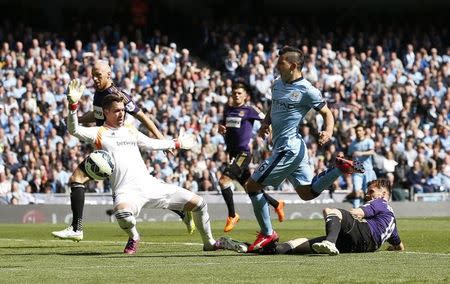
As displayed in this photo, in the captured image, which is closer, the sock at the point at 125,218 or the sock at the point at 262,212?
the sock at the point at 125,218

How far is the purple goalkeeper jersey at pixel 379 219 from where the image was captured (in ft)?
42.8

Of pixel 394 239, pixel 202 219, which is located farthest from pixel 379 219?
pixel 202 219

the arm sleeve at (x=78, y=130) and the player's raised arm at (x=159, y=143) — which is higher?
the arm sleeve at (x=78, y=130)

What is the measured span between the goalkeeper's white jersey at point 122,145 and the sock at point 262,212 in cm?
124

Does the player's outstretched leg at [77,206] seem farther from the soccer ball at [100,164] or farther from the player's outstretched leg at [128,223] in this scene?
the soccer ball at [100,164]

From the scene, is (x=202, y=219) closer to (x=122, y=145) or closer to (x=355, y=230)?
(x=122, y=145)

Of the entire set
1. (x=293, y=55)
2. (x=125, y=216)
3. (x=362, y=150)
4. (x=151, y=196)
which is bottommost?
(x=125, y=216)

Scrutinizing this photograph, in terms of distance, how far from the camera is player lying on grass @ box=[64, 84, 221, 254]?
526 inches

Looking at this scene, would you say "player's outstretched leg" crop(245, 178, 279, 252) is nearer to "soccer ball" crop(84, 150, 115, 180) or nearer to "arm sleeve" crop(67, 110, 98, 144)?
"soccer ball" crop(84, 150, 115, 180)

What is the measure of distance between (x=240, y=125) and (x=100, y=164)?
274 inches

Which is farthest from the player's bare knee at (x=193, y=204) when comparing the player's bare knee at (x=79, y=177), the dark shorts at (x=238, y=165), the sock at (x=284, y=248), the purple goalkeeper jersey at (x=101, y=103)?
the dark shorts at (x=238, y=165)

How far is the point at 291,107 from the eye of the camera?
13859 mm

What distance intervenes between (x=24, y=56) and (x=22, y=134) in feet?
12.8

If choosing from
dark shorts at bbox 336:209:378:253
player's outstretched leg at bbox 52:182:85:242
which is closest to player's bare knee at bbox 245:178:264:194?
dark shorts at bbox 336:209:378:253
